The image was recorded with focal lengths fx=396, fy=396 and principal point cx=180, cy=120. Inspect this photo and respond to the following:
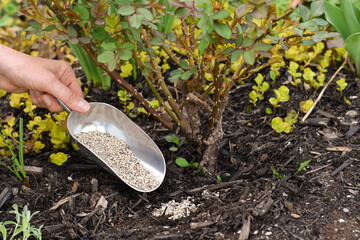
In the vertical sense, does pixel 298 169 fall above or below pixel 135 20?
below

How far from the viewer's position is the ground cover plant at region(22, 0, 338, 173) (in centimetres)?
119

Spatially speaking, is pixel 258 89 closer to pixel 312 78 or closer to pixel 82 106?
pixel 312 78

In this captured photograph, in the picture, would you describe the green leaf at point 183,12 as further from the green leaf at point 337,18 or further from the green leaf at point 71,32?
the green leaf at point 337,18

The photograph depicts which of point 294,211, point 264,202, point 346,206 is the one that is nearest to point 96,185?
point 264,202

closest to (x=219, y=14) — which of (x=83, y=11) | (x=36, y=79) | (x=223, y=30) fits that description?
(x=223, y=30)

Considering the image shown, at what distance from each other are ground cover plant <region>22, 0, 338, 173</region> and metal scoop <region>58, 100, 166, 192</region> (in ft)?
0.47

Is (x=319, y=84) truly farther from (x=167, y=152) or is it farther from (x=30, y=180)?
(x=30, y=180)

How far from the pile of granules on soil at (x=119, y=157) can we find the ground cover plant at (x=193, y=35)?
0.23m

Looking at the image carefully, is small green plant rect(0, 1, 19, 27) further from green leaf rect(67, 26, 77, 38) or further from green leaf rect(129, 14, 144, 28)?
green leaf rect(129, 14, 144, 28)

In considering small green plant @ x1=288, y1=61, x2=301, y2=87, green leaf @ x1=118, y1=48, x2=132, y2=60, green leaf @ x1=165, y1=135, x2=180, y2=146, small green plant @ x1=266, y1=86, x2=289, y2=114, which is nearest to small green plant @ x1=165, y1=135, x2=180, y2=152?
green leaf @ x1=165, y1=135, x2=180, y2=146

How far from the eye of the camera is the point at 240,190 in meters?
1.63

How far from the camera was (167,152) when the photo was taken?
1915mm

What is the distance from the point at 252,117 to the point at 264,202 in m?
0.66

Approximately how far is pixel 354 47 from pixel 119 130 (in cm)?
131
